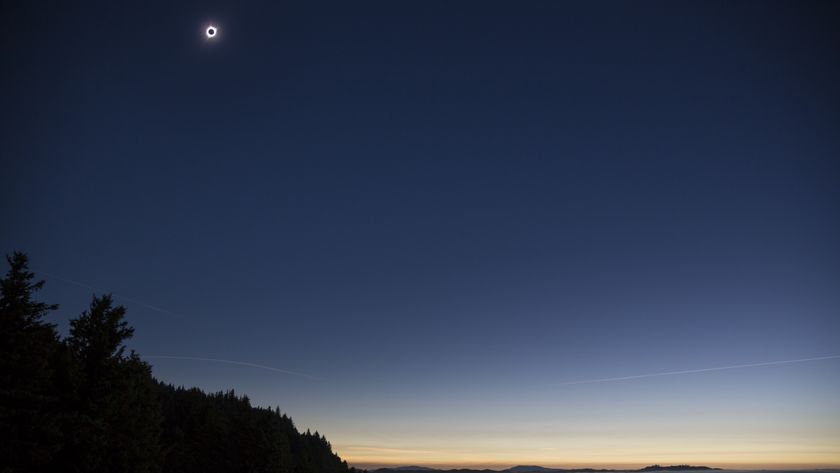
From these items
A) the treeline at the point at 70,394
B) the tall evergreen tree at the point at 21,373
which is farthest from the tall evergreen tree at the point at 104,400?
the tall evergreen tree at the point at 21,373

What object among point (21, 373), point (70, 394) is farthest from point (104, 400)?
point (21, 373)

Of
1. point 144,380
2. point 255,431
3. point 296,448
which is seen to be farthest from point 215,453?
point 296,448

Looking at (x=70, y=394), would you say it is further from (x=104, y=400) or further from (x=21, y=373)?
(x=21, y=373)

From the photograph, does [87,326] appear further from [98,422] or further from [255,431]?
[255,431]

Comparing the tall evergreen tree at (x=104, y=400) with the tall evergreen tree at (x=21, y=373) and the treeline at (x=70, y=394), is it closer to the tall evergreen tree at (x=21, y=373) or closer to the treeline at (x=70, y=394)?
the treeline at (x=70, y=394)

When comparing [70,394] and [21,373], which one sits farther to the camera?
[70,394]

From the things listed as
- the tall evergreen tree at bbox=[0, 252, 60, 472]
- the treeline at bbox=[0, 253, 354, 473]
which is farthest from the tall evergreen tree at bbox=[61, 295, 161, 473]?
the tall evergreen tree at bbox=[0, 252, 60, 472]

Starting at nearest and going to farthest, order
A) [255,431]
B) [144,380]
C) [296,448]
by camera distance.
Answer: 1. [144,380]
2. [255,431]
3. [296,448]

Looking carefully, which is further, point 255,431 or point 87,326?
point 255,431

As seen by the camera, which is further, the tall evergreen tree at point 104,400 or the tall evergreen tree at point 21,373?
the tall evergreen tree at point 104,400
